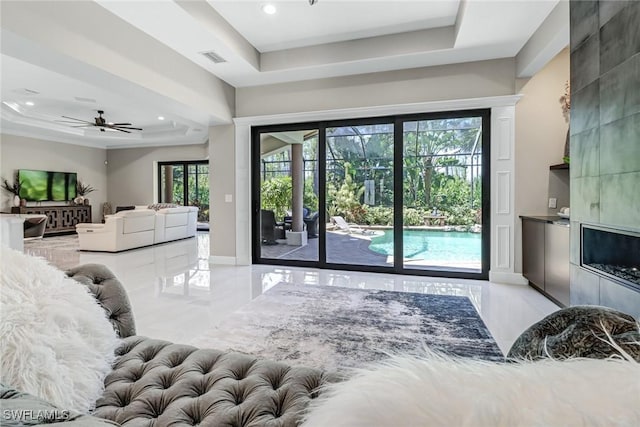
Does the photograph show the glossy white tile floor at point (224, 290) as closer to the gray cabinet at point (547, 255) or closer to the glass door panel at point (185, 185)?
the gray cabinet at point (547, 255)

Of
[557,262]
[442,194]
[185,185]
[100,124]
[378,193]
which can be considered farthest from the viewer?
[185,185]

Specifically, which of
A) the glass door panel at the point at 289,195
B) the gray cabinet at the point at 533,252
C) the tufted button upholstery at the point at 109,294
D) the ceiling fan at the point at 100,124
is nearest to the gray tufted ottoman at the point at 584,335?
the tufted button upholstery at the point at 109,294

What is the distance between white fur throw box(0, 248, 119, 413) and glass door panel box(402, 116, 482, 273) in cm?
414

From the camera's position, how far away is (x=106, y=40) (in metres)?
3.20

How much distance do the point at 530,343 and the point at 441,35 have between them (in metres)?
4.05

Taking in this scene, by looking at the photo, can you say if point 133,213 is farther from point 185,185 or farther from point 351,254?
point 351,254

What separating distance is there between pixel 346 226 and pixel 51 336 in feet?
14.1

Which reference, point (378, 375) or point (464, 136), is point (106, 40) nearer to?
point (378, 375)

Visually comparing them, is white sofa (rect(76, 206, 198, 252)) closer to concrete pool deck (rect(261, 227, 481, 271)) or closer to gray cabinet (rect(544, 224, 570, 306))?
concrete pool deck (rect(261, 227, 481, 271))

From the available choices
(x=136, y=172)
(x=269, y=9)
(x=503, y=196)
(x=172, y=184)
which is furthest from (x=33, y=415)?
(x=136, y=172)

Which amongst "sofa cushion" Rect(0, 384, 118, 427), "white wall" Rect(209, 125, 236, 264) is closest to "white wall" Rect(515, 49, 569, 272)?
"white wall" Rect(209, 125, 236, 264)

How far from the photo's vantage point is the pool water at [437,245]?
A: 4547 mm

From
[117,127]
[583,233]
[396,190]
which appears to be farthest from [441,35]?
[117,127]

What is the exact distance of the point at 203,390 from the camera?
102 cm
